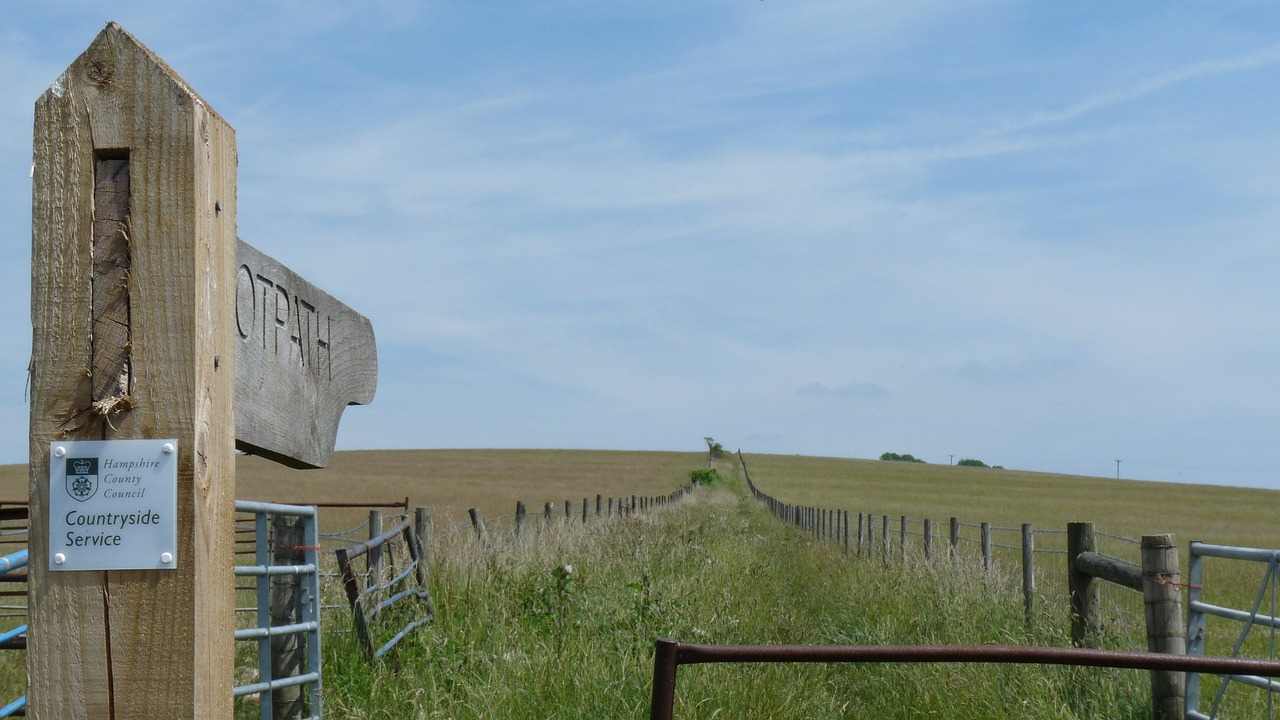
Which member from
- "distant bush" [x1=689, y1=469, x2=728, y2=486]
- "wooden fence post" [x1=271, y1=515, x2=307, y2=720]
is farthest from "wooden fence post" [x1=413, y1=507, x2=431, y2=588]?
"distant bush" [x1=689, y1=469, x2=728, y2=486]

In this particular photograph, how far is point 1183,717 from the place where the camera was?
534 centimetres

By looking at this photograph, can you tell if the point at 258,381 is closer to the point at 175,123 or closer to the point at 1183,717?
the point at 175,123


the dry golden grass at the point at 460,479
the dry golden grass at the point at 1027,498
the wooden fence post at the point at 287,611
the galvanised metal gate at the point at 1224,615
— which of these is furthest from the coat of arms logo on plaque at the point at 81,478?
the dry golden grass at the point at 1027,498

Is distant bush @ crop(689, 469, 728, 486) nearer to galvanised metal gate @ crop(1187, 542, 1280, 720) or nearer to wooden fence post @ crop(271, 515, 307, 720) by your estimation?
galvanised metal gate @ crop(1187, 542, 1280, 720)

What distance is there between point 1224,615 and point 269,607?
15.1 ft

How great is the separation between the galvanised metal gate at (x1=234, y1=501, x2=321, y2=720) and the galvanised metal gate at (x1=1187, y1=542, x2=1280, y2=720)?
3.98 meters

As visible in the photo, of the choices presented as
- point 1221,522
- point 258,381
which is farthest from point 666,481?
point 258,381

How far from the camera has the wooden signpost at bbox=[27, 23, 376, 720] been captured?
180 centimetres

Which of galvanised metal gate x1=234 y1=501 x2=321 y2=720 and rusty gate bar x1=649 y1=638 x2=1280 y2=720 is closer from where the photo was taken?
rusty gate bar x1=649 y1=638 x2=1280 y2=720

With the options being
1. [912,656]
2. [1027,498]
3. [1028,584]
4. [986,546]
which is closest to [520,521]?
[986,546]

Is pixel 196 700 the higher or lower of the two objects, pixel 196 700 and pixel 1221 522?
the higher

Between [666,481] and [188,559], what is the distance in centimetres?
6213

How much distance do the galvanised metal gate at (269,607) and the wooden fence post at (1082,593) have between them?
4.52 meters

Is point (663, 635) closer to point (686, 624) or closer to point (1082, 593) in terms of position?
point (686, 624)
